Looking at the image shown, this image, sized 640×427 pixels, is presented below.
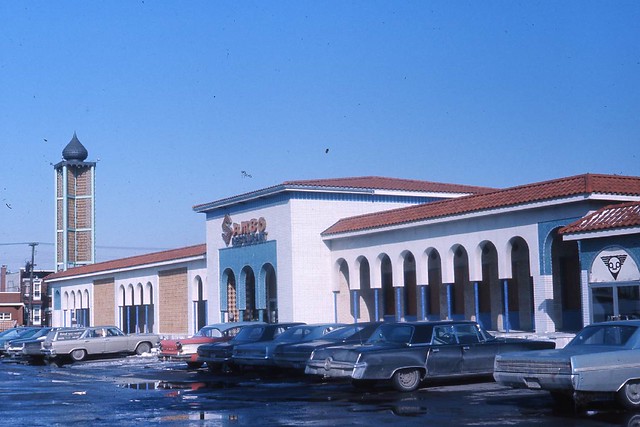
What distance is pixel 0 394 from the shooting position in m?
20.7

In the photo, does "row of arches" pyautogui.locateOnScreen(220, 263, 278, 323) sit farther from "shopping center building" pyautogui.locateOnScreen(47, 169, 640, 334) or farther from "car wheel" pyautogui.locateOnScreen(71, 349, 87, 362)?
"car wheel" pyautogui.locateOnScreen(71, 349, 87, 362)

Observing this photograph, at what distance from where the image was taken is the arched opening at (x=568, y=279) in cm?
2894

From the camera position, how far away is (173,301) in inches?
1871

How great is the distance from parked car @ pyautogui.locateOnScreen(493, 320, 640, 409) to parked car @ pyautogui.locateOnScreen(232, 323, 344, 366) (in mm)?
9100

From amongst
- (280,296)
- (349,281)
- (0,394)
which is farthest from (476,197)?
(0,394)

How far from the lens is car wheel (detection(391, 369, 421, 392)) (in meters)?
17.6

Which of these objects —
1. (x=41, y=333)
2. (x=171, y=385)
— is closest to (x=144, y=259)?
(x=41, y=333)

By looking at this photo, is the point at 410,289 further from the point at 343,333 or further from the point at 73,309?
the point at 73,309

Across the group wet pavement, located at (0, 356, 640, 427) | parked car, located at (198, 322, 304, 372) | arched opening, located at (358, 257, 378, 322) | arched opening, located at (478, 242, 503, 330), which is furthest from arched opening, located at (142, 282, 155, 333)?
wet pavement, located at (0, 356, 640, 427)

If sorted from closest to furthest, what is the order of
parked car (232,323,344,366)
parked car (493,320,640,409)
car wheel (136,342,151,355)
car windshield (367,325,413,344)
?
parked car (493,320,640,409), car windshield (367,325,413,344), parked car (232,323,344,366), car wheel (136,342,151,355)

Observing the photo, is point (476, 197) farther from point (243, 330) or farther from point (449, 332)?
point (449, 332)

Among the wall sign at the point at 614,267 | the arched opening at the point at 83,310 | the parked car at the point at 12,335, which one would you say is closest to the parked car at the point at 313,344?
the wall sign at the point at 614,267

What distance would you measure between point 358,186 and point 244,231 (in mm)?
5332

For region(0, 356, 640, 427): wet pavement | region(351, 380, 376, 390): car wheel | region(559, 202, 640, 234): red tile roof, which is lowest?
region(0, 356, 640, 427): wet pavement
